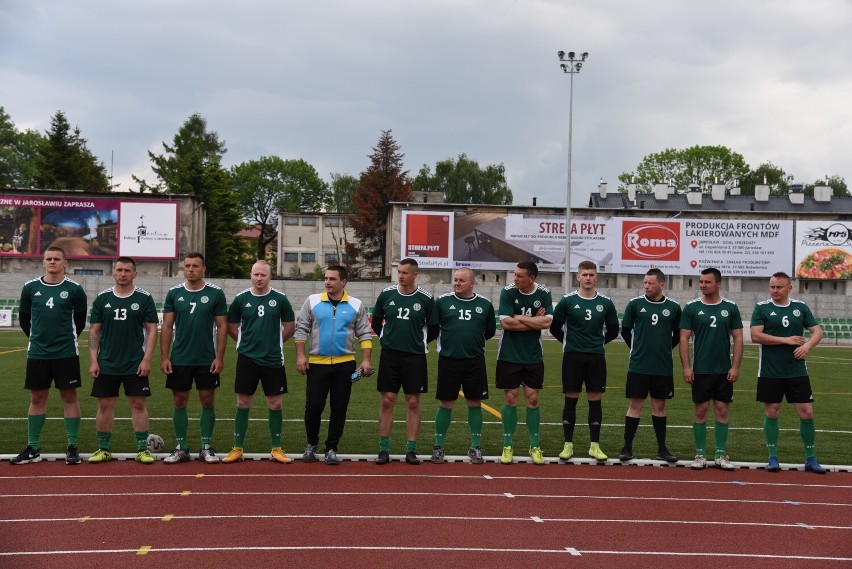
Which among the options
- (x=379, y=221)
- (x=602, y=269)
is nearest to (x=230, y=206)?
(x=379, y=221)

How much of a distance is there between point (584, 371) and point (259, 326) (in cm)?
347

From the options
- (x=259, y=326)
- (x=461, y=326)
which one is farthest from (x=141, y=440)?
(x=461, y=326)

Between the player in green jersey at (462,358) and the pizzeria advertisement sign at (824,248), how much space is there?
49.0 m

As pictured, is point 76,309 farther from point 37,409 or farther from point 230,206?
point 230,206

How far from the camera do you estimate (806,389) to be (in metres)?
9.93

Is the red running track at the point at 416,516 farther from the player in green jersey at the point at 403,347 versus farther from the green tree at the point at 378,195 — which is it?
the green tree at the point at 378,195

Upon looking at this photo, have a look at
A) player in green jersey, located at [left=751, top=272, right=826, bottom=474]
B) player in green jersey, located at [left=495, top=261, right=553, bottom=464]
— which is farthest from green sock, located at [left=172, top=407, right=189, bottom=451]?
player in green jersey, located at [left=751, top=272, right=826, bottom=474]

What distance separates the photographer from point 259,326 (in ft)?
31.8

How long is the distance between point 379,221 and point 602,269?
27.3 metres

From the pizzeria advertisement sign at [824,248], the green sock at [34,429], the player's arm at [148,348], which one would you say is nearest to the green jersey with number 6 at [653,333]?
the player's arm at [148,348]

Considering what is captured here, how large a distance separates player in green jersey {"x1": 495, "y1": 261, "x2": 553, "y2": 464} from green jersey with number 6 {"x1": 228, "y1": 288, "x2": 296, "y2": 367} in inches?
89.9

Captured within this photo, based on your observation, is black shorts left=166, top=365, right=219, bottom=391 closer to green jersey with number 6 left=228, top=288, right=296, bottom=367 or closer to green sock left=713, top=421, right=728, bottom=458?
green jersey with number 6 left=228, top=288, right=296, bottom=367

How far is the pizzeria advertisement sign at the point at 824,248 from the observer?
179 feet

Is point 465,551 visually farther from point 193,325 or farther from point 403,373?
point 193,325
